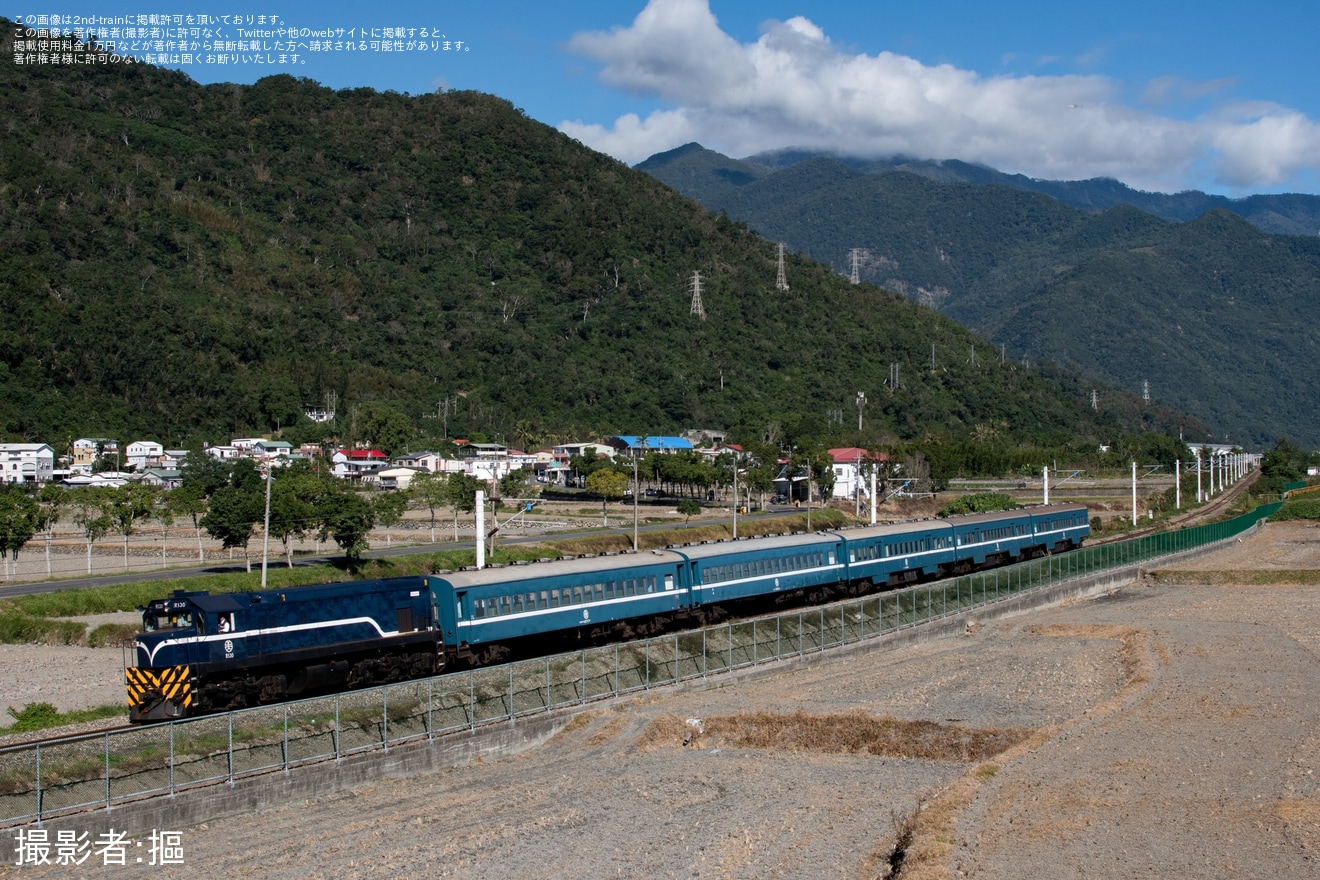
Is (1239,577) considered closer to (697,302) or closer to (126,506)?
(126,506)

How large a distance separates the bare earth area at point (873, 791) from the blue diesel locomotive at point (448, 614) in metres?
5.26

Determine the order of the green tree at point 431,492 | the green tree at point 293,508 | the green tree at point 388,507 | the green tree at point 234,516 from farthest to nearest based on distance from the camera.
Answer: the green tree at point 431,492
the green tree at point 388,507
the green tree at point 293,508
the green tree at point 234,516

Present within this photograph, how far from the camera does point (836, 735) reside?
27.0 m

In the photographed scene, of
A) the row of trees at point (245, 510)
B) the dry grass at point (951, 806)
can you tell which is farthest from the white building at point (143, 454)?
the dry grass at point (951, 806)

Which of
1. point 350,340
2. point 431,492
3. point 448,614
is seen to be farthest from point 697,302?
point 448,614

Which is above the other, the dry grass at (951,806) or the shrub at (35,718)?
the shrub at (35,718)

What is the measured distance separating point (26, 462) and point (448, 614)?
317ft

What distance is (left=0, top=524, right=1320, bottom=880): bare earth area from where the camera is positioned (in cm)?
1852

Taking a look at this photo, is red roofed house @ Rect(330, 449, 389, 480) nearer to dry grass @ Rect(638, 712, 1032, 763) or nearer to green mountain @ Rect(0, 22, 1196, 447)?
green mountain @ Rect(0, 22, 1196, 447)

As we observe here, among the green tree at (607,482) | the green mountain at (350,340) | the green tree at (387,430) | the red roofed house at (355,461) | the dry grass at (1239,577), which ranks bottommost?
the dry grass at (1239,577)

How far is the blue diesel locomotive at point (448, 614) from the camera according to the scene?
25922 millimetres

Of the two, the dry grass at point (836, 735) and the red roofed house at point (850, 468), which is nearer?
the dry grass at point (836, 735)

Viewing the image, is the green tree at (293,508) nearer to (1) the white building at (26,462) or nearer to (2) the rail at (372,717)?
(2) the rail at (372,717)

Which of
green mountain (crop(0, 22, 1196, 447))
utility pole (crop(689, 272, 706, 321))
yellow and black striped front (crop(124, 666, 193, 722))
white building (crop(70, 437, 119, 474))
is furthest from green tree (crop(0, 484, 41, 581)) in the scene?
utility pole (crop(689, 272, 706, 321))
